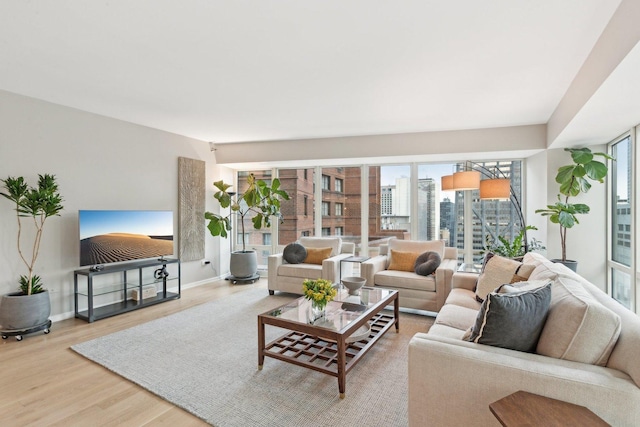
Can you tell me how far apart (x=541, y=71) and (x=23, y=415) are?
4.59 meters

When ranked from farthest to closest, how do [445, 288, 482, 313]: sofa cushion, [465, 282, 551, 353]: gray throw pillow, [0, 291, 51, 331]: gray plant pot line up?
[0, 291, 51, 331]: gray plant pot, [445, 288, 482, 313]: sofa cushion, [465, 282, 551, 353]: gray throw pillow

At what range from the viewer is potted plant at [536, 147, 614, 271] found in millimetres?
3762

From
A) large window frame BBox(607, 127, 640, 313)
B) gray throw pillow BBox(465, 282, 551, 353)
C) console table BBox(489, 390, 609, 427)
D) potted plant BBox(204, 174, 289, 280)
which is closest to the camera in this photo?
console table BBox(489, 390, 609, 427)

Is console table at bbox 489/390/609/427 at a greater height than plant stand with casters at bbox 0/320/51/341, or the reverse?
console table at bbox 489/390/609/427

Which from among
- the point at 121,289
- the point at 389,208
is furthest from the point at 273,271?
the point at 389,208

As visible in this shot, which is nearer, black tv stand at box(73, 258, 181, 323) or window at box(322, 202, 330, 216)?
black tv stand at box(73, 258, 181, 323)

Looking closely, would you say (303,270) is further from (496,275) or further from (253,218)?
(496,275)

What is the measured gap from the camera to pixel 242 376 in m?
2.48

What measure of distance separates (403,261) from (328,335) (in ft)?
7.69

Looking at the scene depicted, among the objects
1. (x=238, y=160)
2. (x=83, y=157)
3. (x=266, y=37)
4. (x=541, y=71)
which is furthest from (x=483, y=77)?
(x=83, y=157)

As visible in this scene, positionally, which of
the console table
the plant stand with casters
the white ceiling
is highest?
the white ceiling

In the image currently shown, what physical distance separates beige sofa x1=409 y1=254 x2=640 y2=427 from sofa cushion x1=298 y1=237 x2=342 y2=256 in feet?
11.4

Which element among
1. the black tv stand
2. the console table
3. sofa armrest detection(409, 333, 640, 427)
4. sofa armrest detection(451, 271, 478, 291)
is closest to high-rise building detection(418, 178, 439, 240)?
sofa armrest detection(451, 271, 478, 291)

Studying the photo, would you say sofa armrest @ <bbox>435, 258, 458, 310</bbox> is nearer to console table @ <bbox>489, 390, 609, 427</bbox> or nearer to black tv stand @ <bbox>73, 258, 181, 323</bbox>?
console table @ <bbox>489, 390, 609, 427</bbox>
